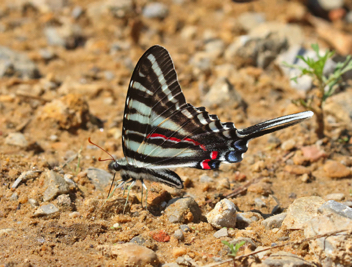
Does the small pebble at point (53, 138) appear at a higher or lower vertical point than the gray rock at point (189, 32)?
Result: lower

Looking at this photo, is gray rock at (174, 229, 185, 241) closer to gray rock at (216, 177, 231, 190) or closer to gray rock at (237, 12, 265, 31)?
gray rock at (216, 177, 231, 190)

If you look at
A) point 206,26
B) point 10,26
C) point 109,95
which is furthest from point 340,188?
point 10,26

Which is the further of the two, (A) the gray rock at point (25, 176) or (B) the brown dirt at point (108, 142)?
(A) the gray rock at point (25, 176)

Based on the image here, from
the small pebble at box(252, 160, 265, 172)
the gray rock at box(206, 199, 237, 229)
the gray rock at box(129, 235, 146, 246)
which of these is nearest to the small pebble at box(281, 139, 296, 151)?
the small pebble at box(252, 160, 265, 172)

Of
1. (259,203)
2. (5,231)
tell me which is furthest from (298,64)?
(5,231)

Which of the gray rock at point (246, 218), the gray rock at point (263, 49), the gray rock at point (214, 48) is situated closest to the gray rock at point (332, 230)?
the gray rock at point (246, 218)

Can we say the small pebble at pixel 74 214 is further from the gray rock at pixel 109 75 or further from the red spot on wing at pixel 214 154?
the gray rock at pixel 109 75
